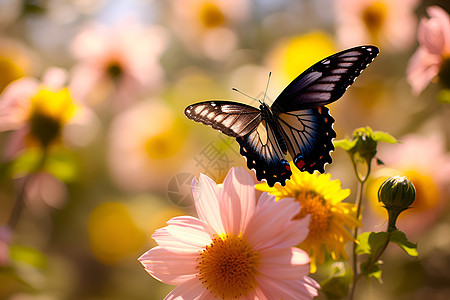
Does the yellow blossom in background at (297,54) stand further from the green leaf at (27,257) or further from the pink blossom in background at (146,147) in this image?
the green leaf at (27,257)

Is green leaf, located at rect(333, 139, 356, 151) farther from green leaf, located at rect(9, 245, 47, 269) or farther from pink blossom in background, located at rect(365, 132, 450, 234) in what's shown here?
green leaf, located at rect(9, 245, 47, 269)

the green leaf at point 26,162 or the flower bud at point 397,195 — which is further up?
the green leaf at point 26,162

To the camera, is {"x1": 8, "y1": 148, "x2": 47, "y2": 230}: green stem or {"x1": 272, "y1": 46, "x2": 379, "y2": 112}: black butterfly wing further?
{"x1": 8, "y1": 148, "x2": 47, "y2": 230}: green stem

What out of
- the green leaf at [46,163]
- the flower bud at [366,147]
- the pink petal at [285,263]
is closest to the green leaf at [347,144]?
the flower bud at [366,147]

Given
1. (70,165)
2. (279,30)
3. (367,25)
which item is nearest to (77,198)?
(70,165)

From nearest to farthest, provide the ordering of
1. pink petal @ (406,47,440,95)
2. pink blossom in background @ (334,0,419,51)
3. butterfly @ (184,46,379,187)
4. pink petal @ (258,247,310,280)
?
pink petal @ (258,247,310,280), butterfly @ (184,46,379,187), pink petal @ (406,47,440,95), pink blossom in background @ (334,0,419,51)

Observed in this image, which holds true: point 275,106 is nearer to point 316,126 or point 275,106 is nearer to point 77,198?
point 316,126

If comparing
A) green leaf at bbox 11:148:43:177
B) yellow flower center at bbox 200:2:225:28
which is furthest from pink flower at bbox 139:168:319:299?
yellow flower center at bbox 200:2:225:28
